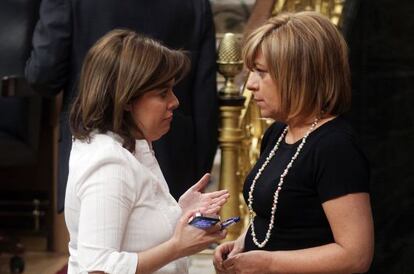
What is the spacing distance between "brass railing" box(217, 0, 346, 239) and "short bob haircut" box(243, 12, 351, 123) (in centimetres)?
171

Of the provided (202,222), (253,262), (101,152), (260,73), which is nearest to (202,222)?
(202,222)

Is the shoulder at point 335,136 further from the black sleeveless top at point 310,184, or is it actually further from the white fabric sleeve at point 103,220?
the white fabric sleeve at point 103,220

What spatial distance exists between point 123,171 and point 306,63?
505mm

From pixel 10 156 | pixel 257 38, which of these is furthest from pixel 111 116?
pixel 10 156

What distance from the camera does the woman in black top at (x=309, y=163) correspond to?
2.32 m

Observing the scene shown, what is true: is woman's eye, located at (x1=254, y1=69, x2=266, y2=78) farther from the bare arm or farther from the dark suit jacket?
the dark suit jacket

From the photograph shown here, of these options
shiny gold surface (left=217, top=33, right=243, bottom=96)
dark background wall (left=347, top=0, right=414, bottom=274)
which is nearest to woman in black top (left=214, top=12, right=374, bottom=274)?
shiny gold surface (left=217, top=33, right=243, bottom=96)

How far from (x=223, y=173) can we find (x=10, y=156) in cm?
147

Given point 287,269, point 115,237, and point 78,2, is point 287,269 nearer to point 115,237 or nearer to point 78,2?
point 115,237

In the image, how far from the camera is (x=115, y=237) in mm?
2234

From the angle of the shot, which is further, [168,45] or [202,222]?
[168,45]

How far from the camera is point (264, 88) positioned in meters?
2.45

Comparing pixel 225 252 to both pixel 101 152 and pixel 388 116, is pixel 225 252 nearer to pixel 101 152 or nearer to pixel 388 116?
pixel 101 152

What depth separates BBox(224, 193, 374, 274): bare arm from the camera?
2.30 metres
